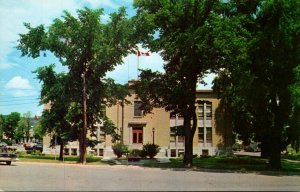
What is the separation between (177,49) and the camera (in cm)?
3806

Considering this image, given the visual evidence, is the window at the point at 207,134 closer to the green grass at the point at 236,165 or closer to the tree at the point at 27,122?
the green grass at the point at 236,165

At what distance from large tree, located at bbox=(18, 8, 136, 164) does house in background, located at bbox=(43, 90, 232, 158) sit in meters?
18.9

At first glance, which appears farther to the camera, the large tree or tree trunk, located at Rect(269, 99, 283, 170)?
the large tree

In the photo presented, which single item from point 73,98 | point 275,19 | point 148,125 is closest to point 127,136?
point 148,125

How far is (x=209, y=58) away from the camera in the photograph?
37.8 metres

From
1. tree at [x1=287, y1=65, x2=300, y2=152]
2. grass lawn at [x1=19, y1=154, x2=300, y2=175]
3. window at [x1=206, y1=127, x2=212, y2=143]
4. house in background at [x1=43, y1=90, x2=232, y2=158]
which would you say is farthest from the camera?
window at [x1=206, y1=127, x2=212, y2=143]

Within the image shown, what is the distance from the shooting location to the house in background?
65.0 metres

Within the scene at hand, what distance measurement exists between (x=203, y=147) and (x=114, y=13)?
30179 mm

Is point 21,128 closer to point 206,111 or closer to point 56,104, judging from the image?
point 206,111

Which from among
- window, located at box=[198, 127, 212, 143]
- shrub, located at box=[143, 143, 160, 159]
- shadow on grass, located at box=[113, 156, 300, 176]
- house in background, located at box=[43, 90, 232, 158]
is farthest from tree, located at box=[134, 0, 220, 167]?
window, located at box=[198, 127, 212, 143]

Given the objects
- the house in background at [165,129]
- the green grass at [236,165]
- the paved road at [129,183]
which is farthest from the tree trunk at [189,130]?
the house in background at [165,129]

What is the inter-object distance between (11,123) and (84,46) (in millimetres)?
89629

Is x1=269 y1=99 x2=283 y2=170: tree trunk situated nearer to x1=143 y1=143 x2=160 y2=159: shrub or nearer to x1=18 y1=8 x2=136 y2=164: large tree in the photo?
x1=18 y1=8 x2=136 y2=164: large tree

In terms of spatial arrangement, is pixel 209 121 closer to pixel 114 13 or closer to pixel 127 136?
pixel 127 136
